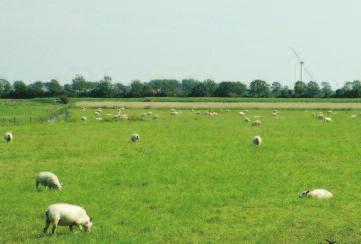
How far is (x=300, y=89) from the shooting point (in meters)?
164

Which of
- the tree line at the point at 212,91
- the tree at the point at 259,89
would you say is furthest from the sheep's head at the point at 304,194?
the tree at the point at 259,89

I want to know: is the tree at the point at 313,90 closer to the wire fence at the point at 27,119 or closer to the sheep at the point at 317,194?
the wire fence at the point at 27,119

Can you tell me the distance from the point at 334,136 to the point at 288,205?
25.6 meters

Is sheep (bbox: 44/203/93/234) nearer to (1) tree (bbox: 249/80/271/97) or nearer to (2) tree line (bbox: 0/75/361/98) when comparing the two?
(2) tree line (bbox: 0/75/361/98)

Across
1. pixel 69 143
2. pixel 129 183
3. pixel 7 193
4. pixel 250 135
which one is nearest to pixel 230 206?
pixel 129 183

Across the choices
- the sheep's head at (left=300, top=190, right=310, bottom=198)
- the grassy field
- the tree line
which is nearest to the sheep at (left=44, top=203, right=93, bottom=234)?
the grassy field

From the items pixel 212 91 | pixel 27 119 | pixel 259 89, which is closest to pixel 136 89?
pixel 212 91

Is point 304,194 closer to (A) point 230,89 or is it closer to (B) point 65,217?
(B) point 65,217

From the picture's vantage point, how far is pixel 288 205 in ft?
56.7

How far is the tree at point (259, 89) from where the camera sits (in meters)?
192

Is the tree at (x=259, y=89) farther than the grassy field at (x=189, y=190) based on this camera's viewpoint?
Yes

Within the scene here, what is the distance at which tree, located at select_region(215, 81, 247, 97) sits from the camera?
6739 inches

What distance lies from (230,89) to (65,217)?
6471 inches

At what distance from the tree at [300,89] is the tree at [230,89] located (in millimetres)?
20573
